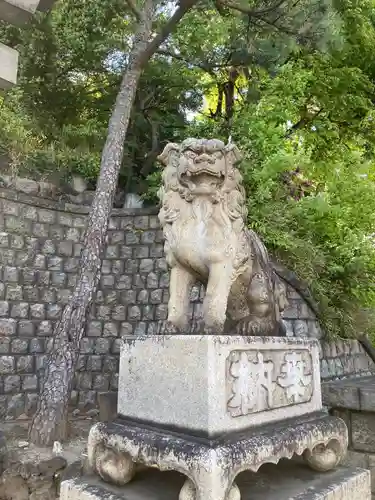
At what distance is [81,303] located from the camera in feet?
14.5

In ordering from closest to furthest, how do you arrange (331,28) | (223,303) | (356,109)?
(223,303)
(331,28)
(356,109)

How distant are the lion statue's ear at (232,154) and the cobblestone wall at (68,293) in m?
3.56

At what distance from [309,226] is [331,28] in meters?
2.60

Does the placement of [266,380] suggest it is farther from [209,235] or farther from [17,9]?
[17,9]

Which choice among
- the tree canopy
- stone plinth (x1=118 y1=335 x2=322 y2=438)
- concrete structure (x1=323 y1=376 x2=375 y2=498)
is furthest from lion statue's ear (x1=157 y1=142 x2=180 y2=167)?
the tree canopy

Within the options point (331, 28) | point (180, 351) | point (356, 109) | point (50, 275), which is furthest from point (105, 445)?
point (356, 109)

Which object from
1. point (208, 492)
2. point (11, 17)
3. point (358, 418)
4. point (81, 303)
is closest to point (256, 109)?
point (81, 303)

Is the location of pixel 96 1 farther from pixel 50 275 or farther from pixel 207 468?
pixel 207 468

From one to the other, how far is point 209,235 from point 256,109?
17.9 ft

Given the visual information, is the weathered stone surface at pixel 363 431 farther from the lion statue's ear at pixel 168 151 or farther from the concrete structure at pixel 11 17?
the concrete structure at pixel 11 17

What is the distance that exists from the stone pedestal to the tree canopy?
144 inches

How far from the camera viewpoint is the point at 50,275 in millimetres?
5949

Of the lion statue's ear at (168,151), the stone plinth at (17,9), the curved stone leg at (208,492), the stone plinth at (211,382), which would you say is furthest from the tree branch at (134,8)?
the curved stone leg at (208,492)

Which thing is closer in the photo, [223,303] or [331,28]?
[223,303]
